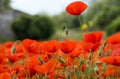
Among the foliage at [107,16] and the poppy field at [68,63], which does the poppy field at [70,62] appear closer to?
the poppy field at [68,63]

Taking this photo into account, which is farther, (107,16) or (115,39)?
(107,16)

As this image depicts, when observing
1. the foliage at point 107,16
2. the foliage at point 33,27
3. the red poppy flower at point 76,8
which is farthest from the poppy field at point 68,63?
the foliage at point 107,16

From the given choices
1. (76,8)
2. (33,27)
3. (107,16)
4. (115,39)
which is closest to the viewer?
(76,8)

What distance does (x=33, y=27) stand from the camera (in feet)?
76.1

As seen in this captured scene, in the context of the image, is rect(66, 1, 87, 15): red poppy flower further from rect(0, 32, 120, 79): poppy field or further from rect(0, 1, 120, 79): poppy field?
rect(0, 32, 120, 79): poppy field

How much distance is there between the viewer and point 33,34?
2302cm

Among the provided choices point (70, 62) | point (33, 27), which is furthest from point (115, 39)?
point (33, 27)

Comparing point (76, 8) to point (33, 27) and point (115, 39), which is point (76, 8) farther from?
point (33, 27)

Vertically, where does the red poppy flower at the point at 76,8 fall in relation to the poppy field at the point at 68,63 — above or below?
above

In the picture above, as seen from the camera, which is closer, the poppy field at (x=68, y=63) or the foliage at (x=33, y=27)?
the poppy field at (x=68, y=63)

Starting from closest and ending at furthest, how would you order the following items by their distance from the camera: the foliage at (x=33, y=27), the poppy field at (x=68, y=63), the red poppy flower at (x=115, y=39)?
the poppy field at (x=68, y=63)
the red poppy flower at (x=115, y=39)
the foliage at (x=33, y=27)

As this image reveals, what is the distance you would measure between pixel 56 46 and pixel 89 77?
0.21m

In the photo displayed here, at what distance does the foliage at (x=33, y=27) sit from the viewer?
2309 centimetres

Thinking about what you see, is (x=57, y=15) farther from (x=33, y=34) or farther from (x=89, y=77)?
(x=89, y=77)
